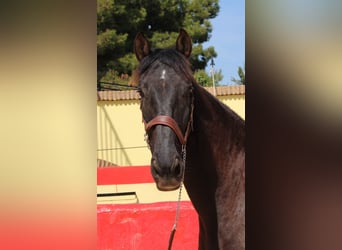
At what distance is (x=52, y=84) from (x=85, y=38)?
179 mm

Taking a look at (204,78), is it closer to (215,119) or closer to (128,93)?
(215,119)

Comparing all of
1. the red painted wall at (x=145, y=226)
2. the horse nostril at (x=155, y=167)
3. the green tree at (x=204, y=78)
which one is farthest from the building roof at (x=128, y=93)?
the red painted wall at (x=145, y=226)

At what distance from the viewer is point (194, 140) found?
1.81m

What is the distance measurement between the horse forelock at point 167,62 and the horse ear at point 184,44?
0.03 meters

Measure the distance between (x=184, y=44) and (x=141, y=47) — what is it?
0.18 m

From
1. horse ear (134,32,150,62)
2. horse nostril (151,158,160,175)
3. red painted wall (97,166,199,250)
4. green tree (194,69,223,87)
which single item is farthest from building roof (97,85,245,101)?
red painted wall (97,166,199,250)

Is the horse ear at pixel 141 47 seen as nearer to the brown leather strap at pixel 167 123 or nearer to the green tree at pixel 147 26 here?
the green tree at pixel 147 26

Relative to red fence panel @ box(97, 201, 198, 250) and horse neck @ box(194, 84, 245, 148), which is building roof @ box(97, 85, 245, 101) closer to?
horse neck @ box(194, 84, 245, 148)

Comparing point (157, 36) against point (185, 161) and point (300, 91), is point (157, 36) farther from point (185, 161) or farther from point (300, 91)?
point (300, 91)

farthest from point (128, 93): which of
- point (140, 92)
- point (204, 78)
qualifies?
point (204, 78)

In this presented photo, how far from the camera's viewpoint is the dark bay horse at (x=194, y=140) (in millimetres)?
1607

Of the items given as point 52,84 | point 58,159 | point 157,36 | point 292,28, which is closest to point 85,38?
point 52,84

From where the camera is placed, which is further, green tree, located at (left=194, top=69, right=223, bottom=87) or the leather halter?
green tree, located at (left=194, top=69, right=223, bottom=87)

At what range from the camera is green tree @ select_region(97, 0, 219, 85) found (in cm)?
166
